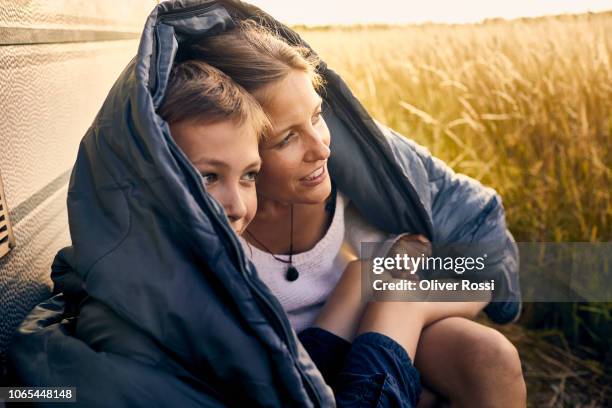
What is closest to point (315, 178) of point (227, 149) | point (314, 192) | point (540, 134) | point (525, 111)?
point (314, 192)

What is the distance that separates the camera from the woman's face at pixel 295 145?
1.65 meters

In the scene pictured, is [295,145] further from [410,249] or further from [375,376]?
[375,376]

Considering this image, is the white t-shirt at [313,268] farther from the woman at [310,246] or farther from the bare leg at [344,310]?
the bare leg at [344,310]

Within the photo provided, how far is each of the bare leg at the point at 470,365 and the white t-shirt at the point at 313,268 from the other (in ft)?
1.10

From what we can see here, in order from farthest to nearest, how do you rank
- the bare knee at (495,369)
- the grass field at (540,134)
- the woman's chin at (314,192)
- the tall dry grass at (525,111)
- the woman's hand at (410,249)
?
the tall dry grass at (525,111) → the grass field at (540,134) → the woman's hand at (410,249) → the woman's chin at (314,192) → the bare knee at (495,369)

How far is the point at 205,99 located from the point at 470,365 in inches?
33.7

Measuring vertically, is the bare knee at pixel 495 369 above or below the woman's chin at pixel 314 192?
below

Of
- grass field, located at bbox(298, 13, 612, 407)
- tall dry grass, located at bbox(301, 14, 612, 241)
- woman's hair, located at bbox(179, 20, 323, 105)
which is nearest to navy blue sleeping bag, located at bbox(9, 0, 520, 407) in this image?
woman's hair, located at bbox(179, 20, 323, 105)

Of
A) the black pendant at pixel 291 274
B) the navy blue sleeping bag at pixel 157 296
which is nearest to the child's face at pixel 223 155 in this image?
the navy blue sleeping bag at pixel 157 296

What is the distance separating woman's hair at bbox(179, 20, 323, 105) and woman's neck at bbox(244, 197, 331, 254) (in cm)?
36

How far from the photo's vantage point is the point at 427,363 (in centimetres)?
160

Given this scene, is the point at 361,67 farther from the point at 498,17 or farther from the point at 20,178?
the point at 20,178

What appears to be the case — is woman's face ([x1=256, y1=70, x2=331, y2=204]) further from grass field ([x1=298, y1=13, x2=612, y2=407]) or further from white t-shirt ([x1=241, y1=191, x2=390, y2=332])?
grass field ([x1=298, y1=13, x2=612, y2=407])

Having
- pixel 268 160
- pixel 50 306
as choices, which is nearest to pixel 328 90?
pixel 268 160
